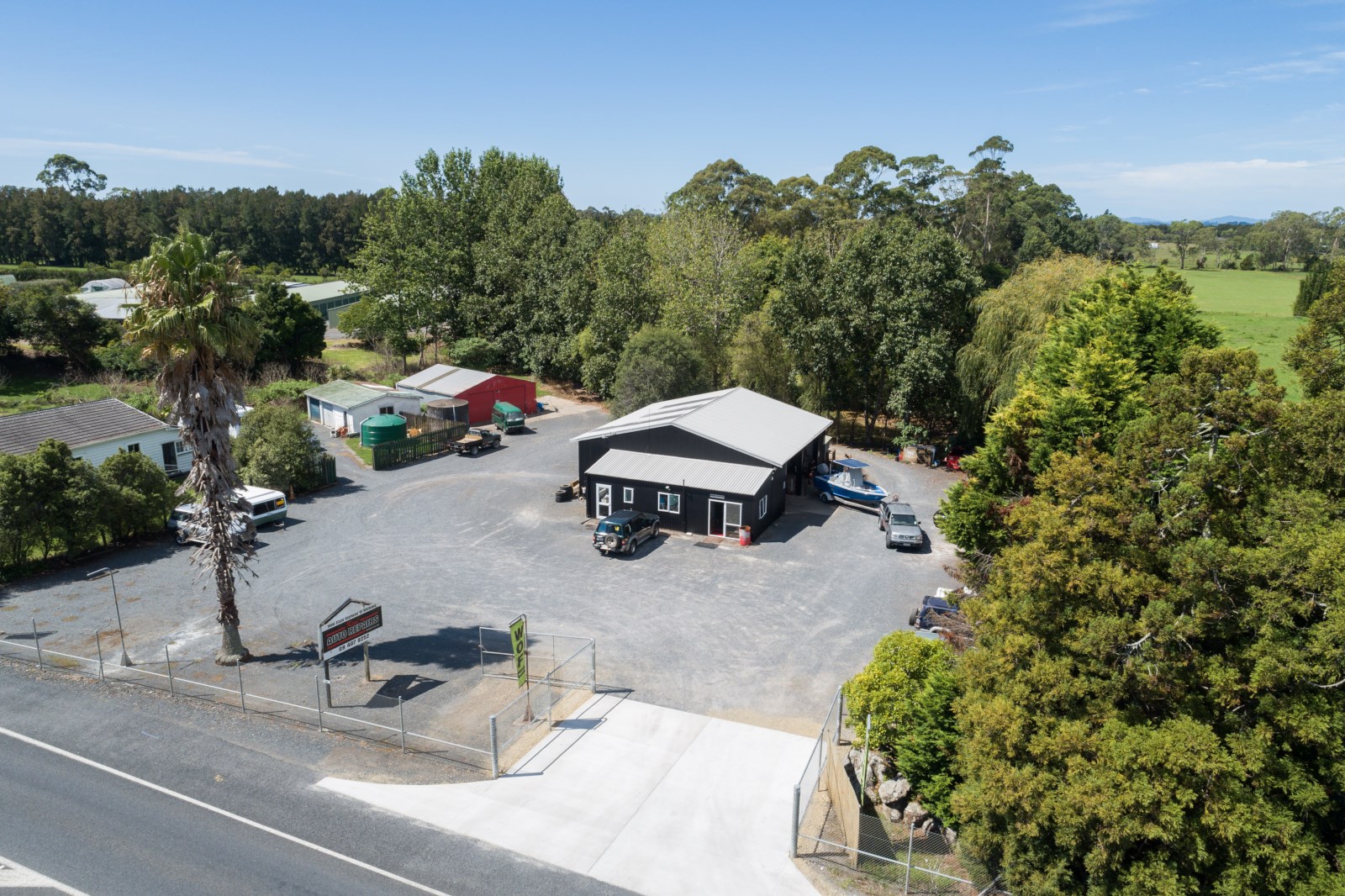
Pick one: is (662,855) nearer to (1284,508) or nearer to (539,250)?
(1284,508)

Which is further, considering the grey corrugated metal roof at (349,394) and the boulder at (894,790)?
the grey corrugated metal roof at (349,394)

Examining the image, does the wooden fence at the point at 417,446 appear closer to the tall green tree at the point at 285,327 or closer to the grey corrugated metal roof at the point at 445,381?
the grey corrugated metal roof at the point at 445,381

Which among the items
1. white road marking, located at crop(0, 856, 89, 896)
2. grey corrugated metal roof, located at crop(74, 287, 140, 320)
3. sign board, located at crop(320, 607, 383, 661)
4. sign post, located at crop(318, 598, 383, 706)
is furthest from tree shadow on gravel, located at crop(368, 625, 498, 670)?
grey corrugated metal roof, located at crop(74, 287, 140, 320)

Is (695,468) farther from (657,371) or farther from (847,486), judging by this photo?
(657,371)

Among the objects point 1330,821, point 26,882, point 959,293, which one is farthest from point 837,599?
point 959,293

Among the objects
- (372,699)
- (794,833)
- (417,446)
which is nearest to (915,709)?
(794,833)

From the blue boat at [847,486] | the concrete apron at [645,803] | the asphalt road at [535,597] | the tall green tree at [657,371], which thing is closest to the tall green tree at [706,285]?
the tall green tree at [657,371]

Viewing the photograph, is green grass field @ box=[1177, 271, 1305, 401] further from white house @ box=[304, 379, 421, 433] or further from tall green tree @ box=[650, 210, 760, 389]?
white house @ box=[304, 379, 421, 433]
